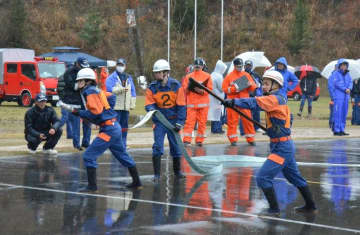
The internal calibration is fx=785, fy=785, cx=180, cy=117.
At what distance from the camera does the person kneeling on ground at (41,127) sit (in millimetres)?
15648

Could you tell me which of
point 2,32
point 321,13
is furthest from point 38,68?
point 321,13

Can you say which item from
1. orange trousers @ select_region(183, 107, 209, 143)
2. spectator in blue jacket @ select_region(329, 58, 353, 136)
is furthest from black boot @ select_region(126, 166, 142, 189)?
spectator in blue jacket @ select_region(329, 58, 353, 136)

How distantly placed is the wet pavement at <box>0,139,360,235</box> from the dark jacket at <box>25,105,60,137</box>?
0.79 m

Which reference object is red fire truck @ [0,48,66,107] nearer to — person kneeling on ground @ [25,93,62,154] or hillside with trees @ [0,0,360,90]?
hillside with trees @ [0,0,360,90]

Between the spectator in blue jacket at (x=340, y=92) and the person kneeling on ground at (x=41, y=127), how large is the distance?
9276 millimetres

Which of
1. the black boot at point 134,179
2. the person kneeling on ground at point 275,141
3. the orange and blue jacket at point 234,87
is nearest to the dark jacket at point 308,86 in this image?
the orange and blue jacket at point 234,87

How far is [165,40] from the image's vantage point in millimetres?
62656

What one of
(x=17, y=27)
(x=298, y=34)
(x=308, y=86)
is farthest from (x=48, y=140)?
(x=298, y=34)

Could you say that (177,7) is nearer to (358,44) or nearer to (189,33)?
(189,33)

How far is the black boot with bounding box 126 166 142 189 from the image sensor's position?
11266 millimetres

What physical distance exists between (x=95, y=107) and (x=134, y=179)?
132 cm

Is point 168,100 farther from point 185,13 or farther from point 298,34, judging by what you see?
point 185,13

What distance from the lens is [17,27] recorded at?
59281mm

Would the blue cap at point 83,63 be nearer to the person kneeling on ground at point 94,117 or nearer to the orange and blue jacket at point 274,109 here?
the person kneeling on ground at point 94,117
